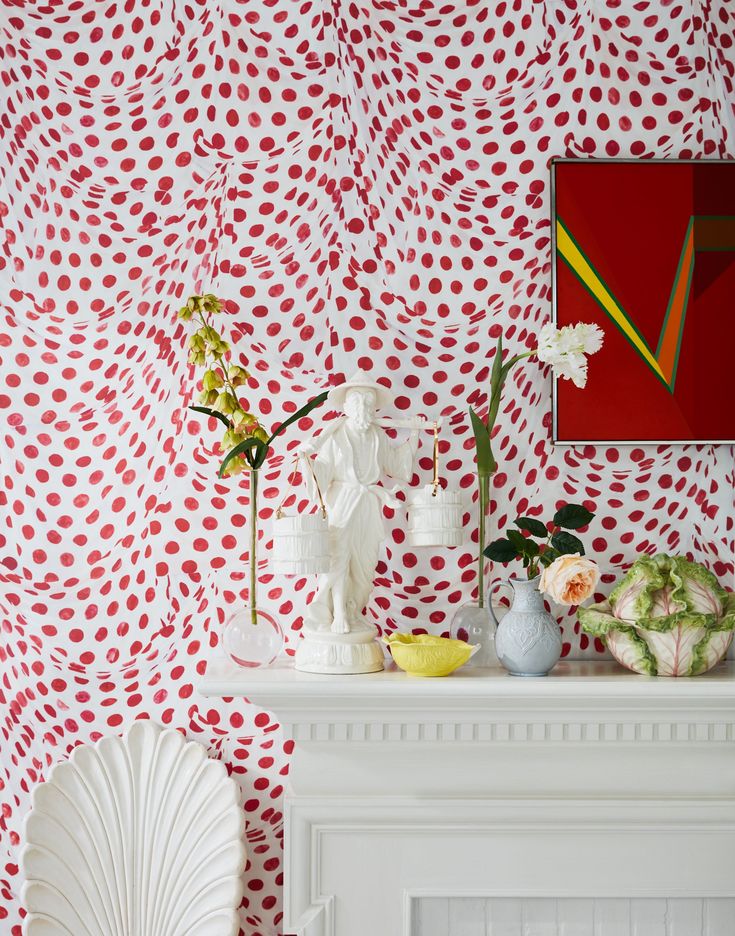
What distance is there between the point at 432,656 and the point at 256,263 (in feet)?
2.67

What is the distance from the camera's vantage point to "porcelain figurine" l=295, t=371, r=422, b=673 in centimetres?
138

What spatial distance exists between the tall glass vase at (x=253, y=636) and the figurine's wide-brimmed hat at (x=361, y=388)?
354 millimetres

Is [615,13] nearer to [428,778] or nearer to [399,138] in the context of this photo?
[399,138]

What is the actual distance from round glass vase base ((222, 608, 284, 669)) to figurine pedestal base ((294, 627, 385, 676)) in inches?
2.1

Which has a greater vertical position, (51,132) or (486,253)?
(51,132)

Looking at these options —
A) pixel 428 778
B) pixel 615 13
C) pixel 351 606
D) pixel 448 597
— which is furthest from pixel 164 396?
pixel 615 13

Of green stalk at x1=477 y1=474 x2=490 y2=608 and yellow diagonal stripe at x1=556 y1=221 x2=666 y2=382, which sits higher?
yellow diagonal stripe at x1=556 y1=221 x2=666 y2=382

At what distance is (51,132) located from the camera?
158cm

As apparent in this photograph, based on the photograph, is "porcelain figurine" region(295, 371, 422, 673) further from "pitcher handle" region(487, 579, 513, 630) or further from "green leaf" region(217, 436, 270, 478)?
"pitcher handle" region(487, 579, 513, 630)

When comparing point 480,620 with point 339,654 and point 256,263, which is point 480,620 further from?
point 256,263

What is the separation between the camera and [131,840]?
1.50 meters

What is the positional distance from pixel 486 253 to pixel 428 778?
38.6 inches

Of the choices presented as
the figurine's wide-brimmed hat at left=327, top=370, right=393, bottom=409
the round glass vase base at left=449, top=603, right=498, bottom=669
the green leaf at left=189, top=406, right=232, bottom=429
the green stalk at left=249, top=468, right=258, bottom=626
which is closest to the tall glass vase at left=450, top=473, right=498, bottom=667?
the round glass vase base at left=449, top=603, right=498, bottom=669

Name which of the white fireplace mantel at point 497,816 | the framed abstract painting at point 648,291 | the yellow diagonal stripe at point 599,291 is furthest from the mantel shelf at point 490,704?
the yellow diagonal stripe at point 599,291
